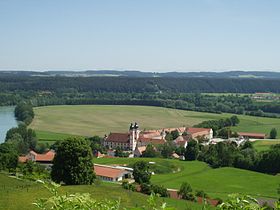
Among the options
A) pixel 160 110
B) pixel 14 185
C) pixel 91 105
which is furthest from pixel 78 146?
pixel 91 105

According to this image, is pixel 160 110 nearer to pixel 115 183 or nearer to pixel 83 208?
pixel 115 183

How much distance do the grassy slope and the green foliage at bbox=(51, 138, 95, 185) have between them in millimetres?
1826

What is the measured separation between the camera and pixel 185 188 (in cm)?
3797

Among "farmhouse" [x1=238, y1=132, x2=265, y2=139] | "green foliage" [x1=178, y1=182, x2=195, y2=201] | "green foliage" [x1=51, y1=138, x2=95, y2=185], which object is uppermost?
"green foliage" [x1=51, y1=138, x2=95, y2=185]

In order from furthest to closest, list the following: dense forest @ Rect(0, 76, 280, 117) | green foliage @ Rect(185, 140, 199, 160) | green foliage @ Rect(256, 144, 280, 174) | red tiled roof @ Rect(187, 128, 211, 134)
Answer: dense forest @ Rect(0, 76, 280, 117)
red tiled roof @ Rect(187, 128, 211, 134)
green foliage @ Rect(185, 140, 199, 160)
green foliage @ Rect(256, 144, 280, 174)

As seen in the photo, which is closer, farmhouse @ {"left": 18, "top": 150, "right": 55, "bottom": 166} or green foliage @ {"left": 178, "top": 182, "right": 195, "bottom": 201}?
green foliage @ {"left": 178, "top": 182, "right": 195, "bottom": 201}

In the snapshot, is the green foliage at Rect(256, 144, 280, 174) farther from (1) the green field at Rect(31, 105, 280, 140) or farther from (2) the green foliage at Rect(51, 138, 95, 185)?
(1) the green field at Rect(31, 105, 280, 140)

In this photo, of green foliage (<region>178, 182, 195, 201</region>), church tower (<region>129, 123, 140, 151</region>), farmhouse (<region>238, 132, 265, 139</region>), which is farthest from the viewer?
farmhouse (<region>238, 132, 265, 139</region>)

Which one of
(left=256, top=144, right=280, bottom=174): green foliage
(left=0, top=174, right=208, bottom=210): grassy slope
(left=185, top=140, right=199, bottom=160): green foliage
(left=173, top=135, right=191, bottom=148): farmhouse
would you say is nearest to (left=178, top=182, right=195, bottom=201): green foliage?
(left=0, top=174, right=208, bottom=210): grassy slope

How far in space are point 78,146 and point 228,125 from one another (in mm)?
68400

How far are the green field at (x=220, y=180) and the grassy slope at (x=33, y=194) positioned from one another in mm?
11293

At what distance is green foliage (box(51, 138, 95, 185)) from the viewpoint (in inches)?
1379

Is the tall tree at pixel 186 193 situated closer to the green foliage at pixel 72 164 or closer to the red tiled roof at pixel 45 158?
the green foliage at pixel 72 164

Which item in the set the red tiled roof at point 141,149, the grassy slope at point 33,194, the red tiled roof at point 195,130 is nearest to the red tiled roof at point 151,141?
the red tiled roof at point 141,149
